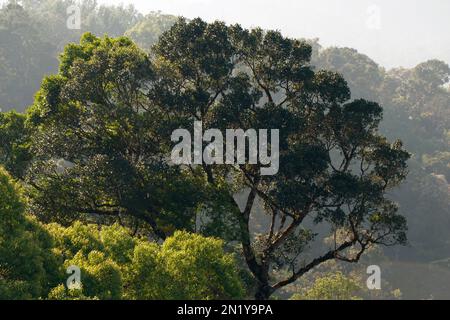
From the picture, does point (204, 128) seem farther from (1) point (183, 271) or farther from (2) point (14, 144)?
(1) point (183, 271)

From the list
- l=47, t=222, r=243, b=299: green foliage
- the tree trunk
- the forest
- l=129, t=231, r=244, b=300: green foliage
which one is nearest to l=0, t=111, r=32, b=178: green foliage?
the forest

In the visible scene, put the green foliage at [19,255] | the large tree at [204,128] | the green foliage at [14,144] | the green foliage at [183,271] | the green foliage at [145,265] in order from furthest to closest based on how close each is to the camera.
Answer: the green foliage at [14,144], the large tree at [204,128], the green foliage at [183,271], the green foliage at [145,265], the green foliage at [19,255]

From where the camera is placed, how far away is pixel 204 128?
90.8 feet

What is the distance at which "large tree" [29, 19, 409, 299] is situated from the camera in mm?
26859

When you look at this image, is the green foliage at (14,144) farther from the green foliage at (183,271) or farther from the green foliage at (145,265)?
the green foliage at (183,271)

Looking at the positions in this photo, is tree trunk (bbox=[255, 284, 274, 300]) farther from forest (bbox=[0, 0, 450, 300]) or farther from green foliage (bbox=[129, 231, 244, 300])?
green foliage (bbox=[129, 231, 244, 300])

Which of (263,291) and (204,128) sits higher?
(204,128)

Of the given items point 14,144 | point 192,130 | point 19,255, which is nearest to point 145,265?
point 19,255

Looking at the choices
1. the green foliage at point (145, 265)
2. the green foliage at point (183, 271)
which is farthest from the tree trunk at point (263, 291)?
the green foliage at point (183, 271)

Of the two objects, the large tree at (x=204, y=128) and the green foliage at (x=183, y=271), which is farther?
the large tree at (x=204, y=128)

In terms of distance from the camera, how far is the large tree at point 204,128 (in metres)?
26.9

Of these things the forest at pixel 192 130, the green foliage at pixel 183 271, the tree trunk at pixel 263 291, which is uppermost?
the forest at pixel 192 130

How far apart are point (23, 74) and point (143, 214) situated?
281 ft
